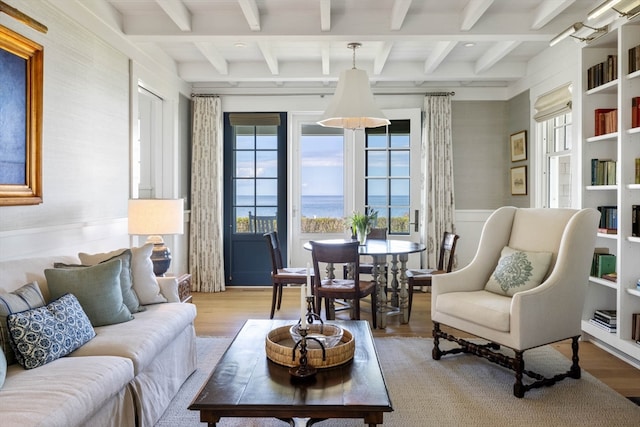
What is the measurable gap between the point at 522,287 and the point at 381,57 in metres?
2.91

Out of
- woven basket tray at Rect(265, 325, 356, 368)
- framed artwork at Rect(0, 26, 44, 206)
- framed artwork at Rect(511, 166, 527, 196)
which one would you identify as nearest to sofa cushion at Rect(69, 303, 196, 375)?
woven basket tray at Rect(265, 325, 356, 368)

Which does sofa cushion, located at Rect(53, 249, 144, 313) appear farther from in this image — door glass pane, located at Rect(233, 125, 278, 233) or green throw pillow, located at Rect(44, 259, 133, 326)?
door glass pane, located at Rect(233, 125, 278, 233)

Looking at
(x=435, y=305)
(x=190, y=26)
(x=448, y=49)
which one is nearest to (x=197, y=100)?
(x=190, y=26)

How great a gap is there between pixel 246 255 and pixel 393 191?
7.08ft

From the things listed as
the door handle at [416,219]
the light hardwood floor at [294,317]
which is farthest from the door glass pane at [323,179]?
the light hardwood floor at [294,317]

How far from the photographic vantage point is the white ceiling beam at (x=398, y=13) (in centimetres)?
358

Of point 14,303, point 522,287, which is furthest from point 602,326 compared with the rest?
point 14,303

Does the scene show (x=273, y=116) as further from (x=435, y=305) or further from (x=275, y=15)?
(x=435, y=305)

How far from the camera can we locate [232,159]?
6211 mm

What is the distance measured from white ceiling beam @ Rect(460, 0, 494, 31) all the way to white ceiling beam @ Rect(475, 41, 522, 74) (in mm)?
846

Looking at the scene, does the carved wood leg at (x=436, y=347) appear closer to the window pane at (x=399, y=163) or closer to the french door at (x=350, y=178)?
A: the french door at (x=350, y=178)

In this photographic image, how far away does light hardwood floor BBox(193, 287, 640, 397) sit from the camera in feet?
10.5

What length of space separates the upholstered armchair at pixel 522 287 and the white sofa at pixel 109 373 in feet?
6.15

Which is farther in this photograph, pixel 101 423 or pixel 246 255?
pixel 246 255
